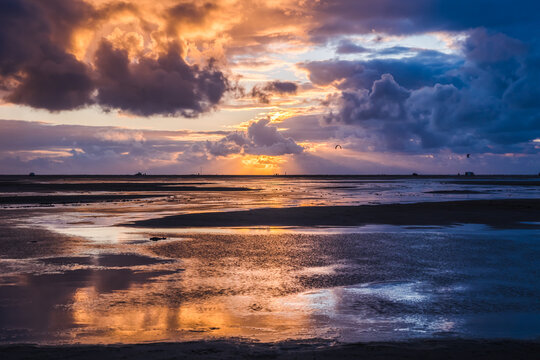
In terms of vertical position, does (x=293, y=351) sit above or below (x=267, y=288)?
above

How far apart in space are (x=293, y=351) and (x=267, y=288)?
508cm

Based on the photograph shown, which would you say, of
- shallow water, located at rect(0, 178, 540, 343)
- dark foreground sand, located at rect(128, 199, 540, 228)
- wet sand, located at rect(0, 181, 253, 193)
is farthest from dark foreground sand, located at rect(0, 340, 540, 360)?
wet sand, located at rect(0, 181, 253, 193)

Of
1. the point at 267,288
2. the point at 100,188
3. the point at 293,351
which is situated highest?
the point at 100,188

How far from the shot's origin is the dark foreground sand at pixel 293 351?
795 cm

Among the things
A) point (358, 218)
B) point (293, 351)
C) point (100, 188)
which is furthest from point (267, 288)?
point (100, 188)

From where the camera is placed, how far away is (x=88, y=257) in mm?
18234

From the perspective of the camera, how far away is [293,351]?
8.23m

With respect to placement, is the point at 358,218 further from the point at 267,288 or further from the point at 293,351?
the point at 293,351

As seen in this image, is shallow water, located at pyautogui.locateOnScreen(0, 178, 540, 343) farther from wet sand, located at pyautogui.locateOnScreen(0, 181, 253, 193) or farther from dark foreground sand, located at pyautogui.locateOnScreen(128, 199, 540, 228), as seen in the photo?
wet sand, located at pyautogui.locateOnScreen(0, 181, 253, 193)

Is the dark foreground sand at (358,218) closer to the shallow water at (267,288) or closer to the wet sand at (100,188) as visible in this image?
the shallow water at (267,288)

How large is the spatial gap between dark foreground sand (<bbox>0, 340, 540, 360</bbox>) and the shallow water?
0.47m

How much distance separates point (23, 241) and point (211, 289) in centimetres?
1382

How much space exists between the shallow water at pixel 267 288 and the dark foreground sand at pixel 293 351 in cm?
47

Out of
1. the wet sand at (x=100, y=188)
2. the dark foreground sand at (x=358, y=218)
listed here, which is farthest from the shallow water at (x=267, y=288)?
the wet sand at (x=100, y=188)
